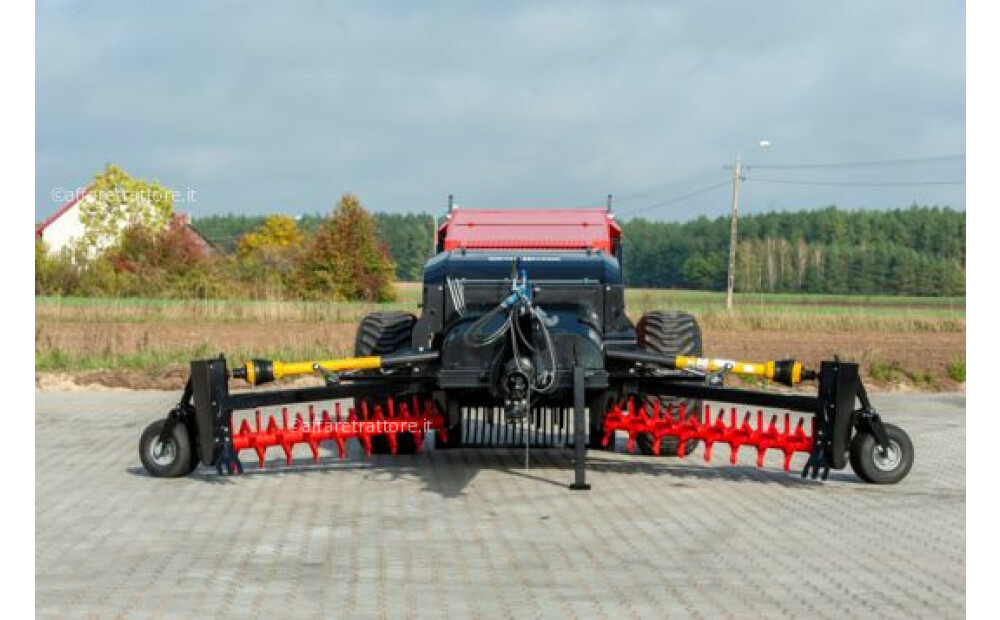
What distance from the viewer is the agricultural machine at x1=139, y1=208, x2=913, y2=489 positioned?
11391mm

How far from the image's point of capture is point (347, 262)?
57.9 meters

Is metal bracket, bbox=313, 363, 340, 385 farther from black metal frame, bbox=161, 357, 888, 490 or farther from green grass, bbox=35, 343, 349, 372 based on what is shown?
green grass, bbox=35, 343, 349, 372

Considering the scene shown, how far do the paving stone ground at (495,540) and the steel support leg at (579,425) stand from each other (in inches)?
6.8

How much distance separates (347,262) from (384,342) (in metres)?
44.2

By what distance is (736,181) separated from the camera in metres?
61.5

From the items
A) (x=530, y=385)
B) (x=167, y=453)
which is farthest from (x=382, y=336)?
(x=530, y=385)

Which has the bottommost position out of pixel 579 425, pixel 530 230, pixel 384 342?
pixel 579 425

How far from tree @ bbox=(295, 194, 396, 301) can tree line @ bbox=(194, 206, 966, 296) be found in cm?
279

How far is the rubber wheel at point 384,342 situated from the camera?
13969 mm

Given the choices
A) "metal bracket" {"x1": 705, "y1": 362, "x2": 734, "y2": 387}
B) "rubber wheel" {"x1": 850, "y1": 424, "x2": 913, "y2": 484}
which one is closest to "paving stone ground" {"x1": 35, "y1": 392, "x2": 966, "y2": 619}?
"rubber wheel" {"x1": 850, "y1": 424, "x2": 913, "y2": 484}

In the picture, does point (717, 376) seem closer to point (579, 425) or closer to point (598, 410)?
point (598, 410)

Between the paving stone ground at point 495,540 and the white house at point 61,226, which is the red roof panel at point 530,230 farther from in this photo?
the white house at point 61,226
